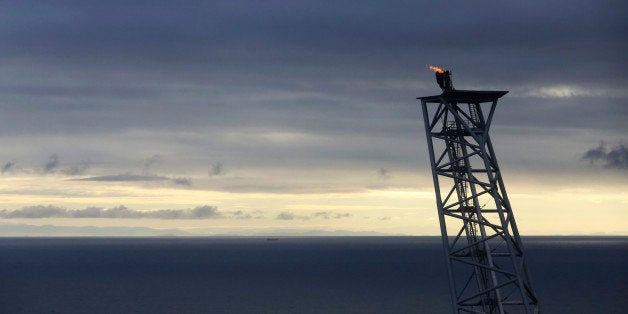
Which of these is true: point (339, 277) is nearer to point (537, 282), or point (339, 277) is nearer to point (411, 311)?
point (537, 282)

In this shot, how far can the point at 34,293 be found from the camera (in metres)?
114

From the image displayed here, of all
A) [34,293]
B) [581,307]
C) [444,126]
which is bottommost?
[581,307]

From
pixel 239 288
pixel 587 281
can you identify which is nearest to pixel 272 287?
pixel 239 288

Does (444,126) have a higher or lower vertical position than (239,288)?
higher

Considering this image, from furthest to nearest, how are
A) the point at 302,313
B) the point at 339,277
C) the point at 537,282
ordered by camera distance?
the point at 339,277 < the point at 537,282 < the point at 302,313

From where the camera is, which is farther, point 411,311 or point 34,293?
point 34,293

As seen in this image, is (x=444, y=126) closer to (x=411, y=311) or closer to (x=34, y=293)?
(x=411, y=311)

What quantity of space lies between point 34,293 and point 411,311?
7109 cm

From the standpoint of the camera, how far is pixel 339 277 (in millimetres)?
144125

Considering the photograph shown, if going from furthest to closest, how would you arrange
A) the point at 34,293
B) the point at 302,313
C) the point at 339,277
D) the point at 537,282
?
the point at 339,277, the point at 537,282, the point at 34,293, the point at 302,313

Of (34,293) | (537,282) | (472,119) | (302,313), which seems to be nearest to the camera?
(472,119)

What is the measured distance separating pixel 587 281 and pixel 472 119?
108 m

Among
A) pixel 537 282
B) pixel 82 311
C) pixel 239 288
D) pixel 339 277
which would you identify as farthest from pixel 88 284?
pixel 537 282

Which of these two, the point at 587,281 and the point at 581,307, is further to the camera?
the point at 587,281
